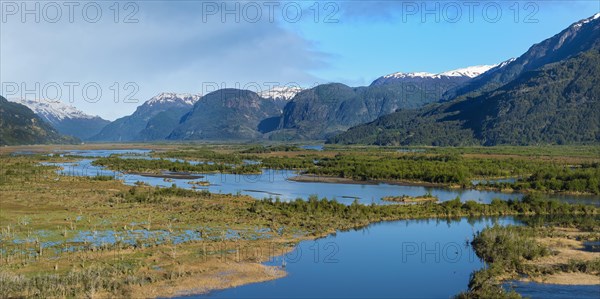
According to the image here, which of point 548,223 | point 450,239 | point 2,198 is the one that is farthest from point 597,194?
point 2,198

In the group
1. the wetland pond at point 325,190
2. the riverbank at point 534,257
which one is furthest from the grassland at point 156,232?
the wetland pond at point 325,190

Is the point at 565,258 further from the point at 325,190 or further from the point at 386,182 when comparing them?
the point at 386,182

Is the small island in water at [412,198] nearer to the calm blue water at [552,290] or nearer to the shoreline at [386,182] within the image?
the shoreline at [386,182]

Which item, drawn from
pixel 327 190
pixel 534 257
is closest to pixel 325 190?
pixel 327 190

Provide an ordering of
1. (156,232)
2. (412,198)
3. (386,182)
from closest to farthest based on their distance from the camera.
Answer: (156,232) < (412,198) < (386,182)

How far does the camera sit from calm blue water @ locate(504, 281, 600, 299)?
3603 centimetres

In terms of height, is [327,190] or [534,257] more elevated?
[327,190]

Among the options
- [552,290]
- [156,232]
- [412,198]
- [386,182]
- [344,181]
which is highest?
[344,181]

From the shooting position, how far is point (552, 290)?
37.4 metres

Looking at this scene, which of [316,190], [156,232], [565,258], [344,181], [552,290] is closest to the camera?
[552,290]

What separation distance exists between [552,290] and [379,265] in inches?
509

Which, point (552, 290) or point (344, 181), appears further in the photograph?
point (344, 181)

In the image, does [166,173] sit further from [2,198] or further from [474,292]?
[474,292]

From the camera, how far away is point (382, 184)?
103750mm
